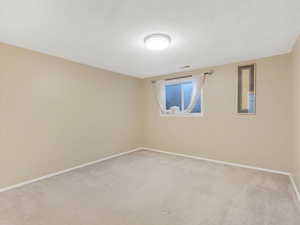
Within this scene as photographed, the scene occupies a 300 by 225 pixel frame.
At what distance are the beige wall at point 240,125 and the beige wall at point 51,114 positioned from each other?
176 centimetres

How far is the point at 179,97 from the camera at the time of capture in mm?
4180

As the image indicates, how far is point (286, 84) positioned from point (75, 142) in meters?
4.15

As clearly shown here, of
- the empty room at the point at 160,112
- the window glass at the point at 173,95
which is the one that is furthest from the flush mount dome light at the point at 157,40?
the window glass at the point at 173,95

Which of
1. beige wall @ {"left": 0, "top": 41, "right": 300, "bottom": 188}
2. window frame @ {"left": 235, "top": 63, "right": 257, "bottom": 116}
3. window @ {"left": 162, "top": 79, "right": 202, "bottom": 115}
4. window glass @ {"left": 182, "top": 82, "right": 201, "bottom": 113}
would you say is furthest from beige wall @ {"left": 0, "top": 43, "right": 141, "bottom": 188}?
window frame @ {"left": 235, "top": 63, "right": 257, "bottom": 116}

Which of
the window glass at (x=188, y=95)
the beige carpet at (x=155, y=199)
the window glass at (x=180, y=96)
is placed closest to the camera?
the beige carpet at (x=155, y=199)

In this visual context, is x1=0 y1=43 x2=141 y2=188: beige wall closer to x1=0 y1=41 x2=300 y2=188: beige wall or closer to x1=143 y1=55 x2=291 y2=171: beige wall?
x1=0 y1=41 x2=300 y2=188: beige wall

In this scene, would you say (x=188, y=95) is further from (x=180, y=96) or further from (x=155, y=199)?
(x=155, y=199)

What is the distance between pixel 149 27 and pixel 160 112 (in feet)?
9.17

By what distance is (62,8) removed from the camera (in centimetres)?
155

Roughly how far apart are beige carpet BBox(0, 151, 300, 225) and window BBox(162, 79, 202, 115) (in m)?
1.52

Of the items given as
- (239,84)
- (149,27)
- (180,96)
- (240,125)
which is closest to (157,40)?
(149,27)

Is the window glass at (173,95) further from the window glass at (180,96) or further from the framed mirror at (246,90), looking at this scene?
the framed mirror at (246,90)

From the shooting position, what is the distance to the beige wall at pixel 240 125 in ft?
9.27

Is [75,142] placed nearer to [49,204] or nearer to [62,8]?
[49,204]
